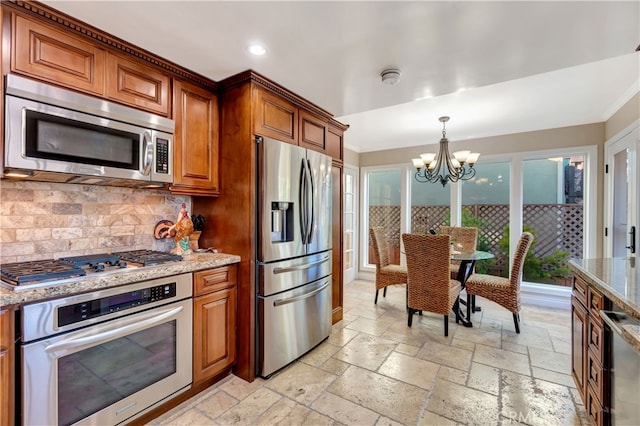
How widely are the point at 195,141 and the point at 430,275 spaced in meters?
2.56

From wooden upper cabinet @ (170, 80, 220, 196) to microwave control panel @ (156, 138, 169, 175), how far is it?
0.08m

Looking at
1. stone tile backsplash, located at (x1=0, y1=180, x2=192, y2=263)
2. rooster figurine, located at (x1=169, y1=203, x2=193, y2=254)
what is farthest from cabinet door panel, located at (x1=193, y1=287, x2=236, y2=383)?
stone tile backsplash, located at (x1=0, y1=180, x2=192, y2=263)

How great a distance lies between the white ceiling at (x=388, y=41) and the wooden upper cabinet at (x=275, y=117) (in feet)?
0.49

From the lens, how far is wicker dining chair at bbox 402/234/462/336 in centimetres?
294

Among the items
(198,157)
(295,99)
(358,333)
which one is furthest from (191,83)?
(358,333)

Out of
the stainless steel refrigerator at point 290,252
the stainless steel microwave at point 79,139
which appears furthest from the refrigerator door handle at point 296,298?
the stainless steel microwave at point 79,139

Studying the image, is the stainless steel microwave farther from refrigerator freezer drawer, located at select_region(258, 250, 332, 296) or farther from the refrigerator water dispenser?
refrigerator freezer drawer, located at select_region(258, 250, 332, 296)

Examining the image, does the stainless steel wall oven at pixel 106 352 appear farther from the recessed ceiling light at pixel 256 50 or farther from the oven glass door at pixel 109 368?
the recessed ceiling light at pixel 256 50

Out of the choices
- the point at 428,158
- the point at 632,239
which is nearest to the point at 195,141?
the point at 428,158

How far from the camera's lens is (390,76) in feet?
6.93

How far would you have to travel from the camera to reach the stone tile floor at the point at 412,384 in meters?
1.83

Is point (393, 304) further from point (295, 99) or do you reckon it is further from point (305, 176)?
point (295, 99)

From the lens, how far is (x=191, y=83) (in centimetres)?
221

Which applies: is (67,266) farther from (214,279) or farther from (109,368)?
(214,279)
